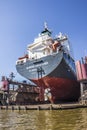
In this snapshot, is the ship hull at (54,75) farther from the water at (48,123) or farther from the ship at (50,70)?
the water at (48,123)

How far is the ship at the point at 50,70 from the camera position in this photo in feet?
127

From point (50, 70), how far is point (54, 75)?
1.08 metres

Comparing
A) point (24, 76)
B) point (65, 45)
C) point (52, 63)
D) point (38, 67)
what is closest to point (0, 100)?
point (24, 76)

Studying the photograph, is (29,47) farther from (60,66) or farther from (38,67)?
(60,66)

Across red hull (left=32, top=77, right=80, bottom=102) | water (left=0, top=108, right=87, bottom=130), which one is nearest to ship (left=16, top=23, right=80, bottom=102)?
red hull (left=32, top=77, right=80, bottom=102)

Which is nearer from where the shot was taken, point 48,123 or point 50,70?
point 48,123

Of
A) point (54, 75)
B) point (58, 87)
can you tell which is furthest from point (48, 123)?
point (58, 87)

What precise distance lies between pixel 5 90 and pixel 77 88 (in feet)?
44.9

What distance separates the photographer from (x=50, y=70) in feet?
127

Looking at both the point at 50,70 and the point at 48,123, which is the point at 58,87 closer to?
the point at 50,70

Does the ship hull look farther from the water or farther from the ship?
the water

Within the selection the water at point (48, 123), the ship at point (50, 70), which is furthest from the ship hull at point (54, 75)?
the water at point (48, 123)

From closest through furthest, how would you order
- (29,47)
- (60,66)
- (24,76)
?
1. (60,66)
2. (24,76)
3. (29,47)

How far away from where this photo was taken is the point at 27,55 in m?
46.4
